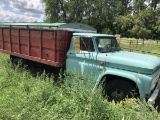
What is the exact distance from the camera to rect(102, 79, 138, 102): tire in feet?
15.6

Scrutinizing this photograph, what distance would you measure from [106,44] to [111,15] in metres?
47.1

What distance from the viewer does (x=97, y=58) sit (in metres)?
5.39

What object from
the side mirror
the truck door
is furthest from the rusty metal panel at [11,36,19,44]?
the side mirror

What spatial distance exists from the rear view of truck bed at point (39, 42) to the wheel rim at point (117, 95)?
6.61 ft


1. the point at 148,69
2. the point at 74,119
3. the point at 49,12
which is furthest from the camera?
the point at 49,12

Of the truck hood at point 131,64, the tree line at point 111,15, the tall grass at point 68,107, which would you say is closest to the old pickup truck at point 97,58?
the truck hood at point 131,64

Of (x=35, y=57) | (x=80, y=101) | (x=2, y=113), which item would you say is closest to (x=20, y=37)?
(x=35, y=57)

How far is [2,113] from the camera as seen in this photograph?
394 centimetres

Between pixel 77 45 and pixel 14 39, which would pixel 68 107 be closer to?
pixel 77 45

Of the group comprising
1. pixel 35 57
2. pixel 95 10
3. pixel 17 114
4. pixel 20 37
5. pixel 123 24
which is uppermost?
pixel 95 10

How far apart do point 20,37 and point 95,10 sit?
45123 mm

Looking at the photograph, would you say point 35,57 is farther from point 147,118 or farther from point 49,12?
point 49,12

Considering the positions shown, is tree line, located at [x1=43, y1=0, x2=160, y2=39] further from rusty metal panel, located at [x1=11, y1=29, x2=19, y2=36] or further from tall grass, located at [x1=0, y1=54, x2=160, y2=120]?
tall grass, located at [x1=0, y1=54, x2=160, y2=120]

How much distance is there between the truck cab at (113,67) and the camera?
4.61 metres
